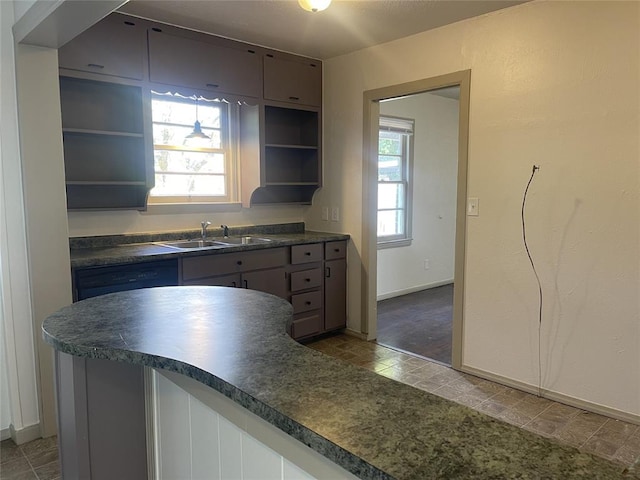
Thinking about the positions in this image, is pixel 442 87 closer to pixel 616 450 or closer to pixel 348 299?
pixel 348 299

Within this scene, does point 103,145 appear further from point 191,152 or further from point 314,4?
point 314,4

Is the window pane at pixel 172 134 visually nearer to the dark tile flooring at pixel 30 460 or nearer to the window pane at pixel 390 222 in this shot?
the dark tile flooring at pixel 30 460

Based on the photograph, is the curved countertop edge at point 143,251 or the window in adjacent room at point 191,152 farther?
the window in adjacent room at point 191,152

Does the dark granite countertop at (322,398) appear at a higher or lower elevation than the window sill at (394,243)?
higher

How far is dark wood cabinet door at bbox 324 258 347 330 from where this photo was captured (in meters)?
3.98

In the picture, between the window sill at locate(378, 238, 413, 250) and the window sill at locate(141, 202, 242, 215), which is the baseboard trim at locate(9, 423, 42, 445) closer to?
the window sill at locate(141, 202, 242, 215)

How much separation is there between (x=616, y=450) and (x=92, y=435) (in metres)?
2.41

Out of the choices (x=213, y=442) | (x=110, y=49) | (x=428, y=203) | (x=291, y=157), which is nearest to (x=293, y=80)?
(x=291, y=157)

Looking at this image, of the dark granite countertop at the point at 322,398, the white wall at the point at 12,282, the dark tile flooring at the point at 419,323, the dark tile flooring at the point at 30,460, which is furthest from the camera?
the dark tile flooring at the point at 419,323

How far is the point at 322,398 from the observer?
0.88 metres

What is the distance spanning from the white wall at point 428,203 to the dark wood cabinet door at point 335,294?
52.5 inches

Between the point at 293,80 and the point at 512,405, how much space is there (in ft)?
9.52

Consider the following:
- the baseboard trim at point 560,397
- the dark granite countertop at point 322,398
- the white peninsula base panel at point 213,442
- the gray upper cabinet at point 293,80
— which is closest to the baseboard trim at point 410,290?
the baseboard trim at point 560,397

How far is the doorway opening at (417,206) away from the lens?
17.4ft
